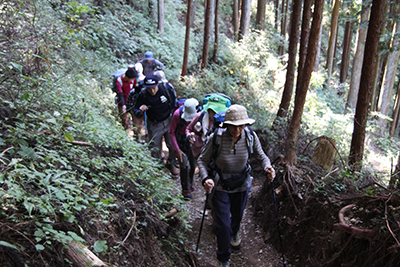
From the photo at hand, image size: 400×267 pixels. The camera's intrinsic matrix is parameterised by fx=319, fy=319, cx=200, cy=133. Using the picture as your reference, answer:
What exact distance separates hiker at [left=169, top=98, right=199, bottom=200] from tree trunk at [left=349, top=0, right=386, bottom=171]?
11.1ft

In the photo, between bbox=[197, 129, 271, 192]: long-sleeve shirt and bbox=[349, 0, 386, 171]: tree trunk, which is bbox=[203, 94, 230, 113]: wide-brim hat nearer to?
bbox=[197, 129, 271, 192]: long-sleeve shirt

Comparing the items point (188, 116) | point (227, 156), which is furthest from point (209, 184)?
point (188, 116)

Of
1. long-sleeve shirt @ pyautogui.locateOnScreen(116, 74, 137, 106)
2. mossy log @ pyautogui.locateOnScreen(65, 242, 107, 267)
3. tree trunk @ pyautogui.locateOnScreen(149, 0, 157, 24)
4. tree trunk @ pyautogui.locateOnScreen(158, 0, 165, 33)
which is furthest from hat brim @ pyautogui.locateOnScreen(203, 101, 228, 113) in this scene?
tree trunk @ pyautogui.locateOnScreen(149, 0, 157, 24)

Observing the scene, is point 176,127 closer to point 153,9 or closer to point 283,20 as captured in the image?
point 153,9

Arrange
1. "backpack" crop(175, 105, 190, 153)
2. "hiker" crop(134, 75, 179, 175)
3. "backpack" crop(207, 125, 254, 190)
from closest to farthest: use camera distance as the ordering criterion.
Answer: "backpack" crop(207, 125, 254, 190) → "backpack" crop(175, 105, 190, 153) → "hiker" crop(134, 75, 179, 175)

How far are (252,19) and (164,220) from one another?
29.3 meters

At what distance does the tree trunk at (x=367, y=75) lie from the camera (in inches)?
244

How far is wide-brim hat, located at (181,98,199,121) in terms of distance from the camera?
679 centimetres

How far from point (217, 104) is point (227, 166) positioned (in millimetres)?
1564

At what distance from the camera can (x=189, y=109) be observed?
685cm

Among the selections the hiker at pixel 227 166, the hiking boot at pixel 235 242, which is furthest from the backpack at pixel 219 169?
the hiking boot at pixel 235 242

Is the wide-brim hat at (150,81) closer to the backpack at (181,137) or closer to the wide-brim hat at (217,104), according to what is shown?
the backpack at (181,137)

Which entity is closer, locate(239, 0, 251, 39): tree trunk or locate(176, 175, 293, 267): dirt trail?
locate(176, 175, 293, 267): dirt trail

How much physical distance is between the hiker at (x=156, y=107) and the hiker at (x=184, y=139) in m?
0.69
